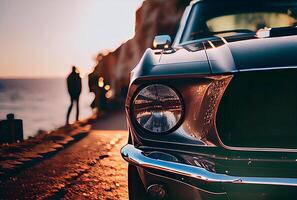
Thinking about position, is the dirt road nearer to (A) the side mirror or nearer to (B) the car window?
(A) the side mirror

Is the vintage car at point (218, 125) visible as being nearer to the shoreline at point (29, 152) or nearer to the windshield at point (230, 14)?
the windshield at point (230, 14)

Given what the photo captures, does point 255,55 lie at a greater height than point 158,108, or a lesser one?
greater

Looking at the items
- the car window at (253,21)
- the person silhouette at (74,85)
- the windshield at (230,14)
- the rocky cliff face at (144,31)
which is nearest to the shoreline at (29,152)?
the windshield at (230,14)

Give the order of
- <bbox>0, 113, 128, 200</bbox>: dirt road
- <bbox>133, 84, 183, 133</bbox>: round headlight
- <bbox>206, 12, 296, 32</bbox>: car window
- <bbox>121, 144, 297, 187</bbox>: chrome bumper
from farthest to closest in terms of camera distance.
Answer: <bbox>206, 12, 296, 32</bbox>: car window < <bbox>0, 113, 128, 200</bbox>: dirt road < <bbox>133, 84, 183, 133</bbox>: round headlight < <bbox>121, 144, 297, 187</bbox>: chrome bumper

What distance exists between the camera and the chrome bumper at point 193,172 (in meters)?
1.55

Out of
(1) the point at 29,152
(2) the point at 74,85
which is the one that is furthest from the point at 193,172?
(2) the point at 74,85

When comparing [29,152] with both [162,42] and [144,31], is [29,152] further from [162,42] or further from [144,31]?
[144,31]

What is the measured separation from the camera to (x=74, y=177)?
378 cm

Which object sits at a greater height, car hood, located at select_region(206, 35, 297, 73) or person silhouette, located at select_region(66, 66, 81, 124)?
car hood, located at select_region(206, 35, 297, 73)

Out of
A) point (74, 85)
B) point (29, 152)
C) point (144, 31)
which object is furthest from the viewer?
point (144, 31)

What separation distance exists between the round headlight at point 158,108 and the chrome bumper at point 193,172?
17cm

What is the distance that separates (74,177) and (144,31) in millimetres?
24369

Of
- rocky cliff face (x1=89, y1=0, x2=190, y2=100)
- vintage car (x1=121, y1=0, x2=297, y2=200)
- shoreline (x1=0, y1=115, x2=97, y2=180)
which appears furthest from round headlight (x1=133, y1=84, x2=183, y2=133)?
rocky cliff face (x1=89, y1=0, x2=190, y2=100)

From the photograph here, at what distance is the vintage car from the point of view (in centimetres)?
162
